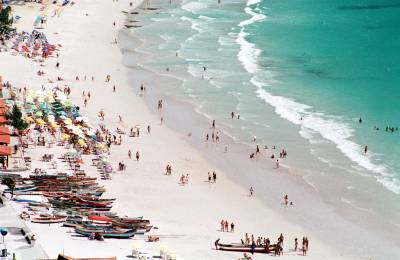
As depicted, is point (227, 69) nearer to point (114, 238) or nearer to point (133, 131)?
point (133, 131)

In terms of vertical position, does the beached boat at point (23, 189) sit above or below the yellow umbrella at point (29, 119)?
below

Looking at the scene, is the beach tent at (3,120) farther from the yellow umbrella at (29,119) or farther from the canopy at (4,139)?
the yellow umbrella at (29,119)

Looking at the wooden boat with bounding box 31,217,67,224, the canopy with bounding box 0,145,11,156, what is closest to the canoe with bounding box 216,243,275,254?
the wooden boat with bounding box 31,217,67,224

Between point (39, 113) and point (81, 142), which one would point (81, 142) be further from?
point (39, 113)

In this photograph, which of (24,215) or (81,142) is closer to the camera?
(24,215)

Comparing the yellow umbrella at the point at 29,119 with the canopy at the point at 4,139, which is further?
the yellow umbrella at the point at 29,119

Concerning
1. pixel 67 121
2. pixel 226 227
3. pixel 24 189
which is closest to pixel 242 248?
pixel 226 227

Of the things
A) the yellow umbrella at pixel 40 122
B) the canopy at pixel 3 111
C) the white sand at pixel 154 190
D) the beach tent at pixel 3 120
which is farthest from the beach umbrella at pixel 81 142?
the canopy at pixel 3 111

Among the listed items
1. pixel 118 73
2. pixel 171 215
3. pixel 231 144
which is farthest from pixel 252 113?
pixel 171 215
